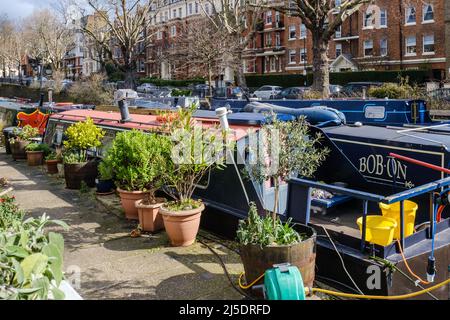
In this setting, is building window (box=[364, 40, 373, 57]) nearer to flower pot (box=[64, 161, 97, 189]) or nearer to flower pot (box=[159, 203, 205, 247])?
flower pot (box=[64, 161, 97, 189])

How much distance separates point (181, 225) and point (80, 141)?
4455 mm

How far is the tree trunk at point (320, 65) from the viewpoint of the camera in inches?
837

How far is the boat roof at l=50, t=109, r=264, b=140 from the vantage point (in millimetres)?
6837

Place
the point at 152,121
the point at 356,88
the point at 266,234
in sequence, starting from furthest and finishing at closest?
1. the point at 356,88
2. the point at 152,121
3. the point at 266,234

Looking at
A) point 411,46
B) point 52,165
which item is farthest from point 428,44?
point 52,165

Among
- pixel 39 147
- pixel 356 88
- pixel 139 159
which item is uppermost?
pixel 356 88

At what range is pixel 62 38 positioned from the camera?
6066 centimetres

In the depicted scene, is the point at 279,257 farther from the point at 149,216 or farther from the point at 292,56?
the point at 292,56

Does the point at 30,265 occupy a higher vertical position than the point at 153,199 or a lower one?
higher

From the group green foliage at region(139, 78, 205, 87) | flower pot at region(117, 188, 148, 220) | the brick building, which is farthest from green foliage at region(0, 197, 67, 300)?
green foliage at region(139, 78, 205, 87)

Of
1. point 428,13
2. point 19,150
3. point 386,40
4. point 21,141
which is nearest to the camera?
point 19,150

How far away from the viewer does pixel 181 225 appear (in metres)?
5.92

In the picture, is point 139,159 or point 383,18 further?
point 383,18

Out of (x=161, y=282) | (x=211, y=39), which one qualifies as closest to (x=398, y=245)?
(x=161, y=282)
